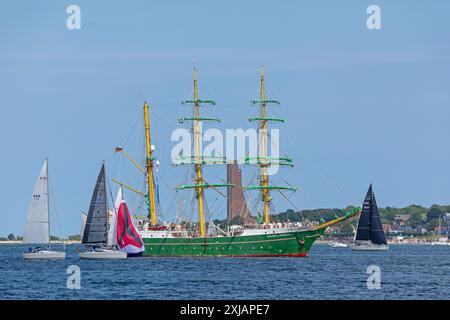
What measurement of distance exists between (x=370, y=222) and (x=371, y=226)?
49.5 inches

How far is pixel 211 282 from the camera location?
81812mm

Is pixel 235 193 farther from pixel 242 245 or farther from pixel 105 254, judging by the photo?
pixel 105 254

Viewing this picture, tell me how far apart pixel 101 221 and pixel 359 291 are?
6404 cm

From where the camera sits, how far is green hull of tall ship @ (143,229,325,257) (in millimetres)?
129750

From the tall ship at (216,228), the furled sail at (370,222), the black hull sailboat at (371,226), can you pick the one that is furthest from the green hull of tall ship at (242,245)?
the black hull sailboat at (371,226)

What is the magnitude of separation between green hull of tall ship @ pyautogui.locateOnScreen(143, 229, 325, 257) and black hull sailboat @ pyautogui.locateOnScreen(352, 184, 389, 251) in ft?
193

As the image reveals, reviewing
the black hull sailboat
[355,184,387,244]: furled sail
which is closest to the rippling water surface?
[355,184,387,244]: furled sail

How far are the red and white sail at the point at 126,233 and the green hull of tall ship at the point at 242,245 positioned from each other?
22.6 ft

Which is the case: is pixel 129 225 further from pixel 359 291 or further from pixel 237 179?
pixel 359 291

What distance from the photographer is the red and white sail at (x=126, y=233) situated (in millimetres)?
128875

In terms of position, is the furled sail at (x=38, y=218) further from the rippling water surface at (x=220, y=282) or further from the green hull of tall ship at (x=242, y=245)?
the green hull of tall ship at (x=242, y=245)

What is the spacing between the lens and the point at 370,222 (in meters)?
196

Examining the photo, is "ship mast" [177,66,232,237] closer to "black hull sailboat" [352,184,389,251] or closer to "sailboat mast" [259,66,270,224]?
"sailboat mast" [259,66,270,224]
